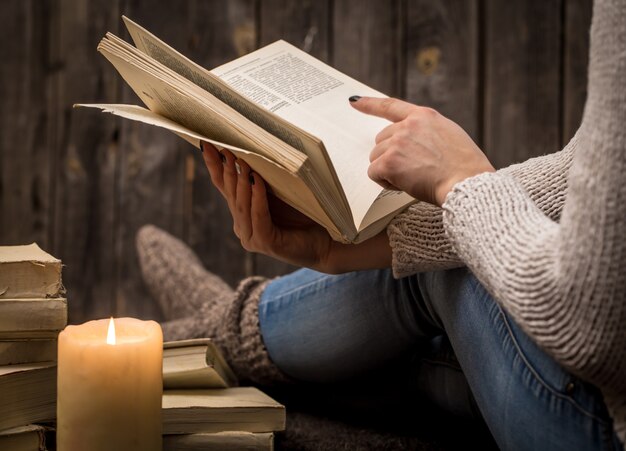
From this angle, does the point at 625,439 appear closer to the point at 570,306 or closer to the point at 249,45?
the point at 570,306

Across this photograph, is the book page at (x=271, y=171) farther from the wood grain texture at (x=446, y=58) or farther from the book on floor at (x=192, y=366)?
the wood grain texture at (x=446, y=58)

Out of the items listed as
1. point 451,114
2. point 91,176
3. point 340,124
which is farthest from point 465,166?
point 91,176

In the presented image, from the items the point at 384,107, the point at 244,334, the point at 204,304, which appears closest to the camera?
the point at 384,107

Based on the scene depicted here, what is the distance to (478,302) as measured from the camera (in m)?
0.62

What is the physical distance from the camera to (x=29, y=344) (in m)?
0.61

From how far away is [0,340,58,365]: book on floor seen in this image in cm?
60

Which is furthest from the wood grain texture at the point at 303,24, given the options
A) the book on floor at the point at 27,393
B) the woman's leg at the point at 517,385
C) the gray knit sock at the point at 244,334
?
the book on floor at the point at 27,393

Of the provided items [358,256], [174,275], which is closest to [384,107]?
[358,256]

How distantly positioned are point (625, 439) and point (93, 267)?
123 centimetres

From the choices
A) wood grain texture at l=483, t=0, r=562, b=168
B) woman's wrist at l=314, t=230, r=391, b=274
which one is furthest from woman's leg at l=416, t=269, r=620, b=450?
wood grain texture at l=483, t=0, r=562, b=168

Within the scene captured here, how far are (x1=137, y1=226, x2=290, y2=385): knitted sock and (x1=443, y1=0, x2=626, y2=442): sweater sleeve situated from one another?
46 cm

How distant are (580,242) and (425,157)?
0.17 metres

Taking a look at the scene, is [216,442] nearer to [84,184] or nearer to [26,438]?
[26,438]

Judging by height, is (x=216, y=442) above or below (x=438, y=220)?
below
